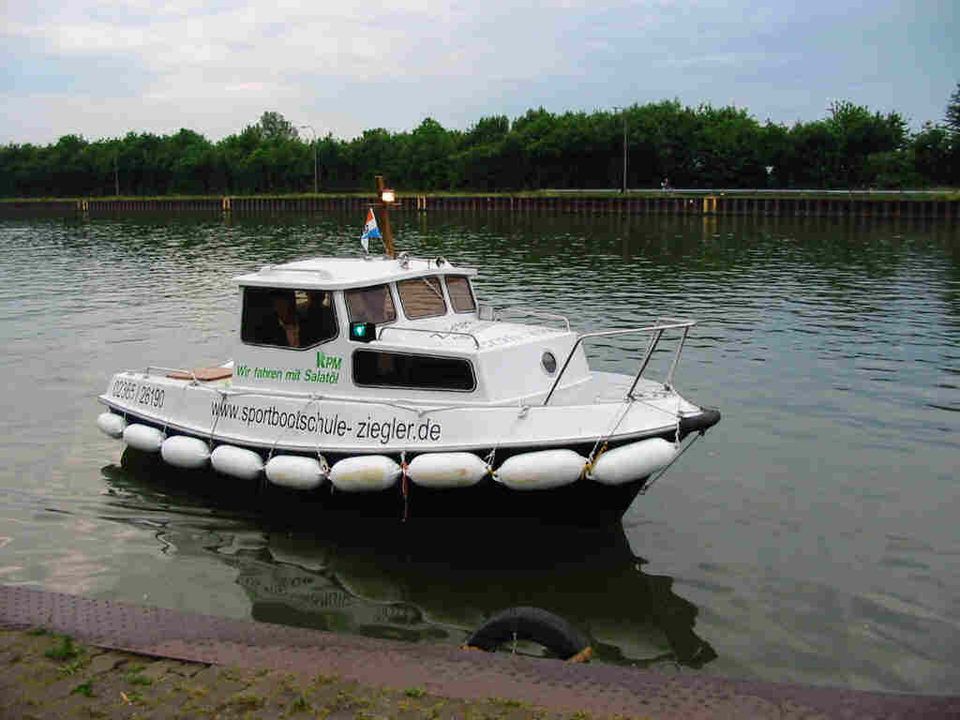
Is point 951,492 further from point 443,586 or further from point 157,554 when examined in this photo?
point 157,554

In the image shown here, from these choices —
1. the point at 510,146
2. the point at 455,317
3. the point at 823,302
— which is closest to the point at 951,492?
the point at 455,317

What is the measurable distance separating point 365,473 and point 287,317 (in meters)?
2.79

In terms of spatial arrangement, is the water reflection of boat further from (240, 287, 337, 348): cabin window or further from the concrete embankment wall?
the concrete embankment wall

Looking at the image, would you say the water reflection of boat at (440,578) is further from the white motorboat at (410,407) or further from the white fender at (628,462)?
the white fender at (628,462)

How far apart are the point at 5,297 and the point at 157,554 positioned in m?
26.8

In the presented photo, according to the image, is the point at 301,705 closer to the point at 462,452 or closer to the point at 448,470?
the point at 448,470

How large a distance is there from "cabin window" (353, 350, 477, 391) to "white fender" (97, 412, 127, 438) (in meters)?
4.49

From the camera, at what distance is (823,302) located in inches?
1201

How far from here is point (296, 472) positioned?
38.4 ft

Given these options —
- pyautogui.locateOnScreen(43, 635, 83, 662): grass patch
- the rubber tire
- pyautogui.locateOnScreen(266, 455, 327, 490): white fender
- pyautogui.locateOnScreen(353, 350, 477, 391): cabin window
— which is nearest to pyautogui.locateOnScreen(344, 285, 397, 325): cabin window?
pyautogui.locateOnScreen(353, 350, 477, 391): cabin window

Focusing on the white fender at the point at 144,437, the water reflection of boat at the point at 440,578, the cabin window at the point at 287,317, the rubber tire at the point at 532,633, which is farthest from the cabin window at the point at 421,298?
the rubber tire at the point at 532,633

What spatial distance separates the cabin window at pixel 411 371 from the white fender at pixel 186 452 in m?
2.46

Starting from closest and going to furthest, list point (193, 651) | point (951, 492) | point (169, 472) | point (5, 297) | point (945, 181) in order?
point (193, 651)
point (951, 492)
point (169, 472)
point (5, 297)
point (945, 181)

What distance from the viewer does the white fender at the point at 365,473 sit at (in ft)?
36.4
